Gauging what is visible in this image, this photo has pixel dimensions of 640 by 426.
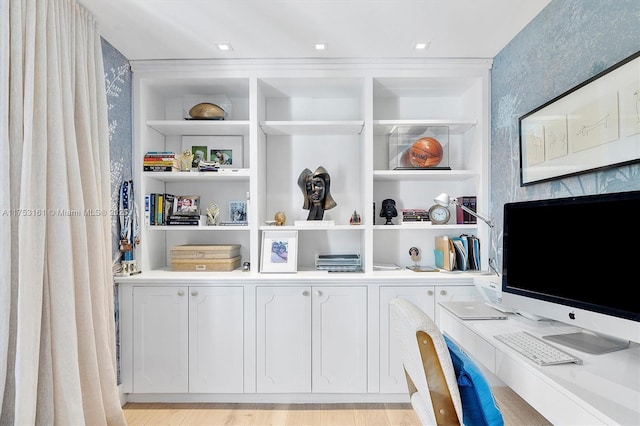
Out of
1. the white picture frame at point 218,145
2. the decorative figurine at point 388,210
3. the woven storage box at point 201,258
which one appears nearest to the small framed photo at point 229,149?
the white picture frame at point 218,145

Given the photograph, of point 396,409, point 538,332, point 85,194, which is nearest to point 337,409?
point 396,409

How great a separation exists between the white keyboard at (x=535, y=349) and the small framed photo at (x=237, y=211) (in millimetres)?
1988

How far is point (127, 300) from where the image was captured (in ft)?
7.94

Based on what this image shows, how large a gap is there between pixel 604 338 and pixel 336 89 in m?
2.21

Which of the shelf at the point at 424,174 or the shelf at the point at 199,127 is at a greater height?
the shelf at the point at 199,127

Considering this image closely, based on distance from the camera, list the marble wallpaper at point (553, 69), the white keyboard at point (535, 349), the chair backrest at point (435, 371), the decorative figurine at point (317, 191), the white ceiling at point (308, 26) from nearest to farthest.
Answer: the chair backrest at point (435, 371) < the white keyboard at point (535, 349) < the marble wallpaper at point (553, 69) < the white ceiling at point (308, 26) < the decorative figurine at point (317, 191)

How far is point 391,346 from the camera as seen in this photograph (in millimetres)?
2410

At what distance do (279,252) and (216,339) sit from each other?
0.72m

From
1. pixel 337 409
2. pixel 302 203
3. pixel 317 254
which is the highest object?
pixel 302 203

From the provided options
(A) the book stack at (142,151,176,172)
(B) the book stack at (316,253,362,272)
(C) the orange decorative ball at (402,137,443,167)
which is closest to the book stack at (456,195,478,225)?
(C) the orange decorative ball at (402,137,443,167)

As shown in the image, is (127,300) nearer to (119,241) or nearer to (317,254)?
(119,241)

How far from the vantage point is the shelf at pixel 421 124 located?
2561 millimetres

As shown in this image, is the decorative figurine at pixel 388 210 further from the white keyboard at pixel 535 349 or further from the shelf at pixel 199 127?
the white keyboard at pixel 535 349

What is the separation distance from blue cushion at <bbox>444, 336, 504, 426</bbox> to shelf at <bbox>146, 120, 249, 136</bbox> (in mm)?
2074
